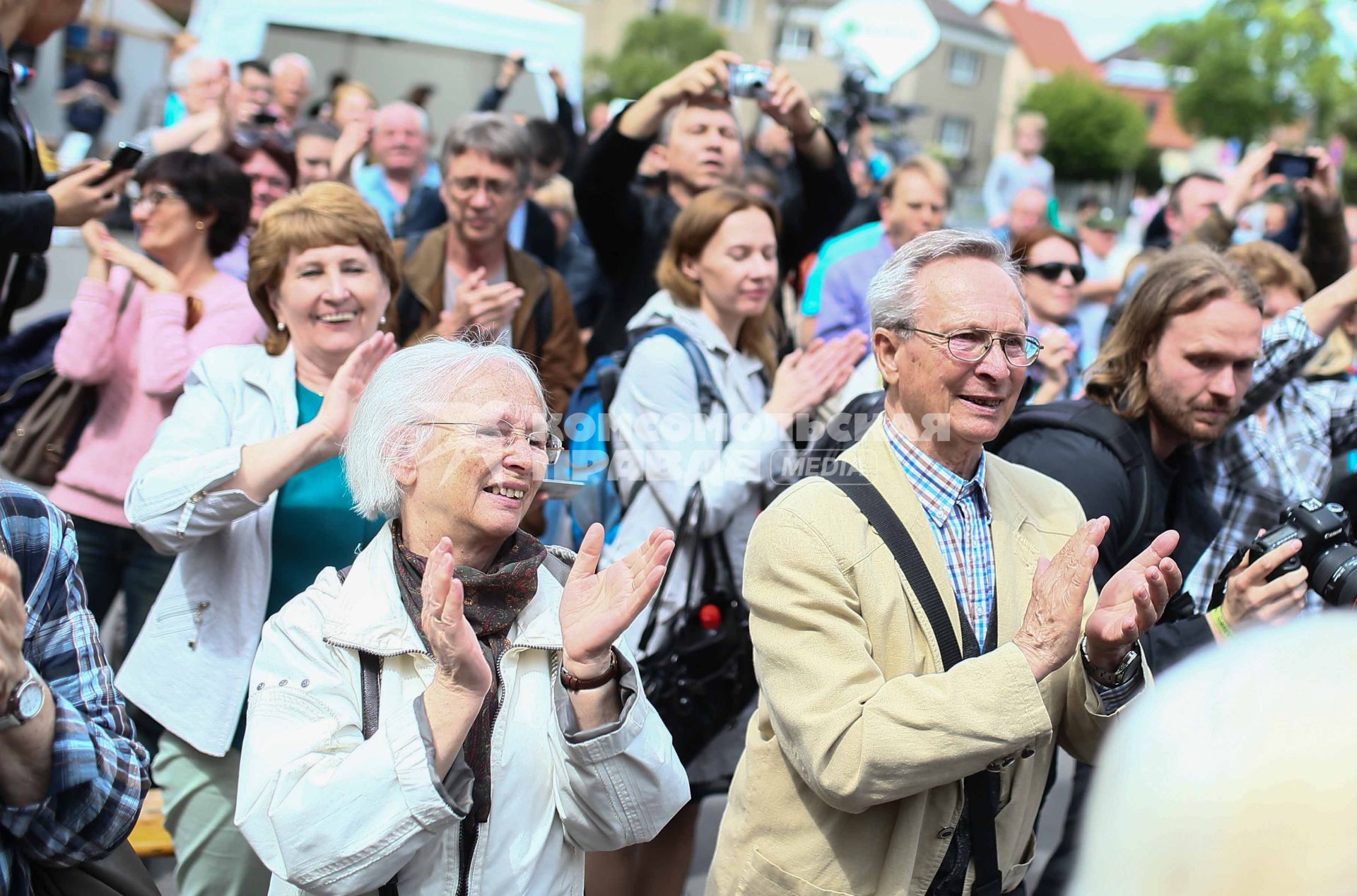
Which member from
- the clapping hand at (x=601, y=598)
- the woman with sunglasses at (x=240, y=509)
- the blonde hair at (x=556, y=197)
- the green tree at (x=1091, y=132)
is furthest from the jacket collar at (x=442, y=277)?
the green tree at (x=1091, y=132)

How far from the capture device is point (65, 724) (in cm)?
190

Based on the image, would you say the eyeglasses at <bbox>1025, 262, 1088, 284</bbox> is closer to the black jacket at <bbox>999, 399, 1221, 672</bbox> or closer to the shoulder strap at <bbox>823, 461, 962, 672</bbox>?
the black jacket at <bbox>999, 399, 1221, 672</bbox>

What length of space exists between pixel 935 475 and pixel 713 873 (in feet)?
3.01

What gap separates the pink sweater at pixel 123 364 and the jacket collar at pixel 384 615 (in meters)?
1.71

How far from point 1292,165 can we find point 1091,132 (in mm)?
57731

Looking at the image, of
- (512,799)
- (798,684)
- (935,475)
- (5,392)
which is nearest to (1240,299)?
(935,475)

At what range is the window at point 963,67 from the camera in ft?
238

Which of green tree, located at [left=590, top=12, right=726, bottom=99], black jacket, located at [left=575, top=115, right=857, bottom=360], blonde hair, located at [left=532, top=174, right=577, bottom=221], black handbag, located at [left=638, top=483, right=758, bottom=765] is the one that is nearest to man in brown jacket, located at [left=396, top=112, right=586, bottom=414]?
black jacket, located at [left=575, top=115, right=857, bottom=360]

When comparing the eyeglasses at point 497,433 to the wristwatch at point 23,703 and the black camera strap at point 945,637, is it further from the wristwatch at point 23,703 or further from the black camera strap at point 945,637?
the wristwatch at point 23,703

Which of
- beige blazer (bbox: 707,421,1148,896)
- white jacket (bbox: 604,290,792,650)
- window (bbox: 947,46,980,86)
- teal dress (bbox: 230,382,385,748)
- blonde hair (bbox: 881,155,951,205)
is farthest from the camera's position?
window (bbox: 947,46,980,86)

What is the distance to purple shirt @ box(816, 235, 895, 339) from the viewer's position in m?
5.25

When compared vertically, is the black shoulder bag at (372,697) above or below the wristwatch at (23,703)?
below

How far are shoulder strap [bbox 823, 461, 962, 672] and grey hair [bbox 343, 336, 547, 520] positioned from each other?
26.5 inches

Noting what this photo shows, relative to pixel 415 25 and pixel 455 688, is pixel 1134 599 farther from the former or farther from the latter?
pixel 415 25
